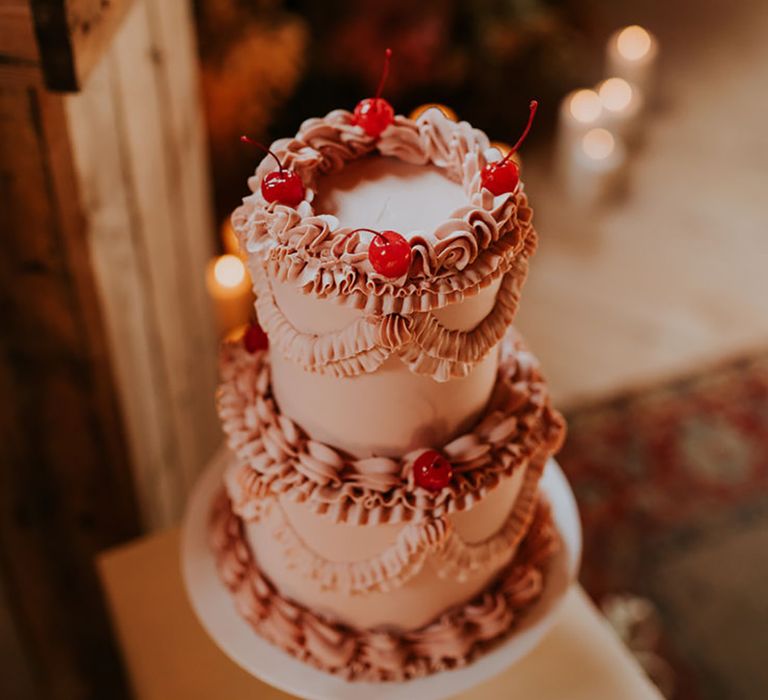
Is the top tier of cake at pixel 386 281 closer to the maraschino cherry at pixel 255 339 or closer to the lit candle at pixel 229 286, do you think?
the maraschino cherry at pixel 255 339

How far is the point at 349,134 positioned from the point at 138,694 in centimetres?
77

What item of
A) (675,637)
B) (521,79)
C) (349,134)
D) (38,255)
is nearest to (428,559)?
(349,134)

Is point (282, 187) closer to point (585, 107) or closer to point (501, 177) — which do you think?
point (501, 177)

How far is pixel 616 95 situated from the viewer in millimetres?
3115

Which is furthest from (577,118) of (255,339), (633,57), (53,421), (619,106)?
(255,339)

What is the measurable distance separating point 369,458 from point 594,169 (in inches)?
85.6

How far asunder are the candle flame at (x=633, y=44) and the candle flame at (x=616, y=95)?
0.13 m

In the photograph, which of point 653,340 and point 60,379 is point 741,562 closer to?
point 653,340

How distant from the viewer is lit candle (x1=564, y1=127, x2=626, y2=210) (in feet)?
9.73

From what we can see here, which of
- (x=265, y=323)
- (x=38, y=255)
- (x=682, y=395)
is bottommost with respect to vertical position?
(x=682, y=395)

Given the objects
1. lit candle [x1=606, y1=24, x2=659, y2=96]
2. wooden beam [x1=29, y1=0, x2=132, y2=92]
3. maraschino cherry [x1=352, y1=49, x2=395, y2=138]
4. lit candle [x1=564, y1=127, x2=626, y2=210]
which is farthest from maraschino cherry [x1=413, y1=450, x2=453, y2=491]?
lit candle [x1=606, y1=24, x2=659, y2=96]

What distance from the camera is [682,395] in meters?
2.50

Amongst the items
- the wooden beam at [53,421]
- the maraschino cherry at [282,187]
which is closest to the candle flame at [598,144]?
the wooden beam at [53,421]

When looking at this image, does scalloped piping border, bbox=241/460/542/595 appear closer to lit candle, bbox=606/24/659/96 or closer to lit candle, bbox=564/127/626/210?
lit candle, bbox=564/127/626/210
